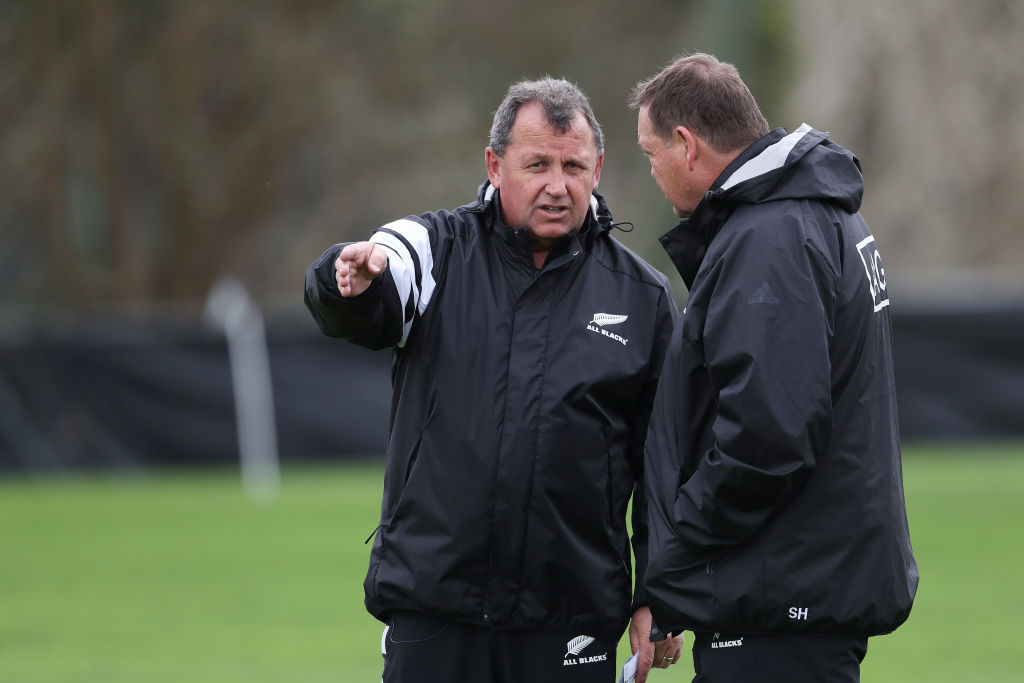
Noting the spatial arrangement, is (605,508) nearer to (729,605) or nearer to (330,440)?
(729,605)

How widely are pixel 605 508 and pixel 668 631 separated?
1.48ft

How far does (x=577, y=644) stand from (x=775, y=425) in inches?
39.7

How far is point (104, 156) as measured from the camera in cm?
2139

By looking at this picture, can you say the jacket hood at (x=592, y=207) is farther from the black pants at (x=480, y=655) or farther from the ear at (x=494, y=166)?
the black pants at (x=480, y=655)

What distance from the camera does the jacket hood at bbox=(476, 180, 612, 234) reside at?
4.11 metres

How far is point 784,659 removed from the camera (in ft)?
11.1

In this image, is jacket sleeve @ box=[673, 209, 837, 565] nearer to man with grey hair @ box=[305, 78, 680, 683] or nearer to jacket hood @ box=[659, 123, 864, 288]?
jacket hood @ box=[659, 123, 864, 288]

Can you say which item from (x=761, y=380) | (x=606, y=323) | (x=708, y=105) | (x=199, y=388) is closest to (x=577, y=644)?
(x=606, y=323)

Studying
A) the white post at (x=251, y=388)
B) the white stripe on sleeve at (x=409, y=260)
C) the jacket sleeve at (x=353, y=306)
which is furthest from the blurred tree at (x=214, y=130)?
the jacket sleeve at (x=353, y=306)

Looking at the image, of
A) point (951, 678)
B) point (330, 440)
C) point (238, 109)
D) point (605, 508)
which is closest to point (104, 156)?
point (238, 109)

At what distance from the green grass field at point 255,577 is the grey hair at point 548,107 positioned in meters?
4.07

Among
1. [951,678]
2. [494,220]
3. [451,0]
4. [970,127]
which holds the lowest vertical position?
[951,678]

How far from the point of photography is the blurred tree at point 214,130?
67.8 ft

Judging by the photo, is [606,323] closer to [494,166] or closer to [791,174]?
[494,166]
